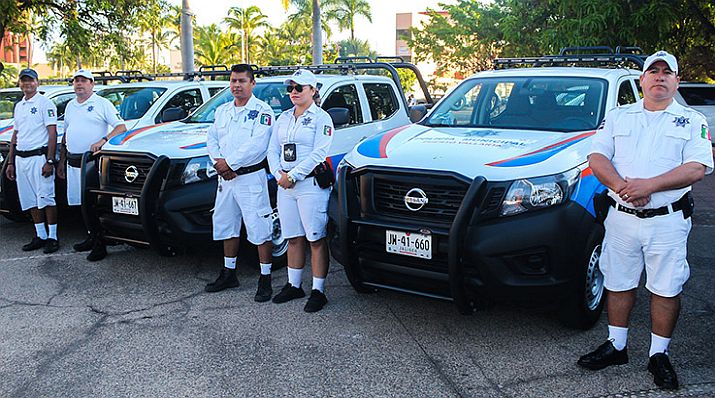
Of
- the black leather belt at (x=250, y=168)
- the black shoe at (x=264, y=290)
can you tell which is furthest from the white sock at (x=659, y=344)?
the black leather belt at (x=250, y=168)

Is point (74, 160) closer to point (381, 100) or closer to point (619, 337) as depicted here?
point (381, 100)

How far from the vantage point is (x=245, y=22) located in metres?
48.4

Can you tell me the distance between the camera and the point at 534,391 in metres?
3.76

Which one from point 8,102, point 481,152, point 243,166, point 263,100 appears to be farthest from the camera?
point 8,102

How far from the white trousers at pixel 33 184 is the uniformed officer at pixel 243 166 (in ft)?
8.14

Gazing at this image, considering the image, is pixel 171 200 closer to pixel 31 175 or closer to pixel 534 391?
pixel 31 175

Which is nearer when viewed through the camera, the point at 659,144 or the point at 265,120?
the point at 659,144

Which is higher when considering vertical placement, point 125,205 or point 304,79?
point 304,79

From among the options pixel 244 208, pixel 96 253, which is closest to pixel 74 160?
pixel 96 253

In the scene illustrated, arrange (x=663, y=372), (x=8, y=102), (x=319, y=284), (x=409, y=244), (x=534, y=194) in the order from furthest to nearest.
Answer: (x=8, y=102) < (x=319, y=284) < (x=409, y=244) < (x=534, y=194) < (x=663, y=372)

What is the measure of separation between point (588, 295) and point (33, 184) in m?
5.49

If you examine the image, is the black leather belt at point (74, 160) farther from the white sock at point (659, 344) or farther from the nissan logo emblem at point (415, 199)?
the white sock at point (659, 344)

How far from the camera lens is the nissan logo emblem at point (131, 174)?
19.3 feet

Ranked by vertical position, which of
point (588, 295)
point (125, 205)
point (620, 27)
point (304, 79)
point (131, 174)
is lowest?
point (588, 295)
